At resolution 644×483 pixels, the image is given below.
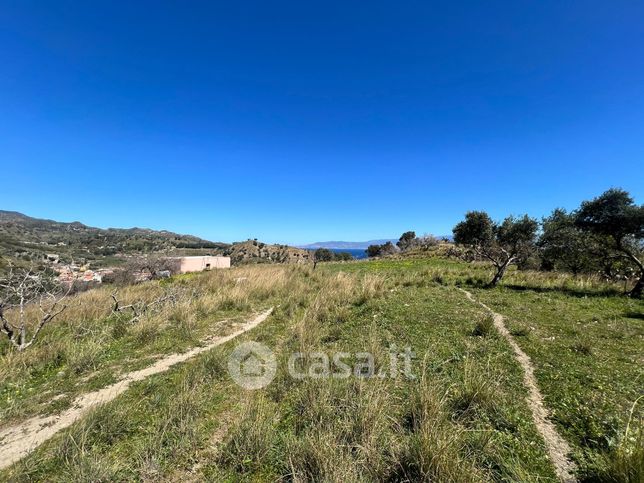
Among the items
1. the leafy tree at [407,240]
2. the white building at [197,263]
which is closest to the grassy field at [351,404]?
the white building at [197,263]

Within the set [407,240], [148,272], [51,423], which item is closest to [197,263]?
[148,272]

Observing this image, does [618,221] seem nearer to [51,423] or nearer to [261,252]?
[51,423]

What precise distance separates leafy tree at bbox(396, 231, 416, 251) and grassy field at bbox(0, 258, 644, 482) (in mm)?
45912

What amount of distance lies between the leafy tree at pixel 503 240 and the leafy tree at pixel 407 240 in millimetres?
34510

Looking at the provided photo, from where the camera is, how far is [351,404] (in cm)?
405

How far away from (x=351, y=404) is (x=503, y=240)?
15.5 m

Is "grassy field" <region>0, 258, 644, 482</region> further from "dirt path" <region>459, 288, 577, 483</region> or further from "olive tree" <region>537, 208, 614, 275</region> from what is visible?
"olive tree" <region>537, 208, 614, 275</region>

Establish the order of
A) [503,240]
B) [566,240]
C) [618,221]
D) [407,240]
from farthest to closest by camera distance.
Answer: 1. [407,240]
2. [503,240]
3. [566,240]
4. [618,221]

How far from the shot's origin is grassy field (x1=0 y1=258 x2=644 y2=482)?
3.09 m

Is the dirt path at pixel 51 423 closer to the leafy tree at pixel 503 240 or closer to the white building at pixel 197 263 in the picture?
the leafy tree at pixel 503 240

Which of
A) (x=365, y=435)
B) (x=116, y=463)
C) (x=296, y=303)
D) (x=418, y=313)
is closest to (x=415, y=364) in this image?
(x=365, y=435)

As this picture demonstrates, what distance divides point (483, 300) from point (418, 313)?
3.80 metres

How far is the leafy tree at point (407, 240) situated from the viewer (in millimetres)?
54713

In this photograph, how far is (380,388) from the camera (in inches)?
166
